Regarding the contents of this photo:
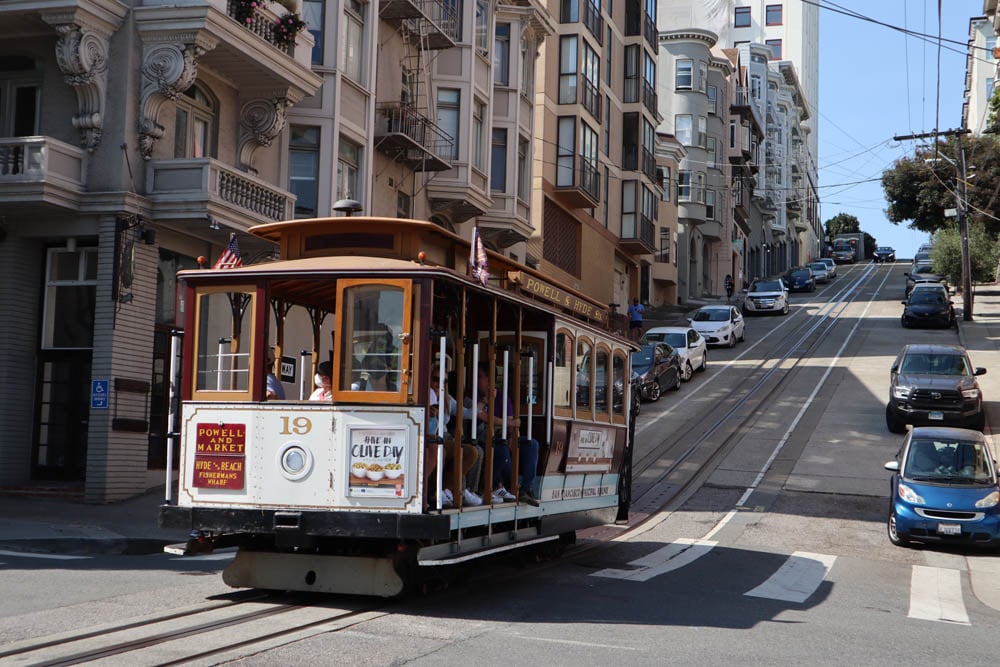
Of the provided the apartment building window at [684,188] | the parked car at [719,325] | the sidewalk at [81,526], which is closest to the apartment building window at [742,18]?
the apartment building window at [684,188]

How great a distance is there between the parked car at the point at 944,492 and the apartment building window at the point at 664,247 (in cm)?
4374

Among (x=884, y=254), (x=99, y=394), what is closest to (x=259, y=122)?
(x=99, y=394)

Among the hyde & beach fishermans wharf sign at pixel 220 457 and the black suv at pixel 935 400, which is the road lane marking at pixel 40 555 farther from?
the black suv at pixel 935 400

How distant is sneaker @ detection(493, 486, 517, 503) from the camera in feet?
35.7

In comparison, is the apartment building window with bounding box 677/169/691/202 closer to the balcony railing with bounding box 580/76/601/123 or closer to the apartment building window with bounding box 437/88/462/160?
the balcony railing with bounding box 580/76/601/123

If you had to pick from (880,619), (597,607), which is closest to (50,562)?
(597,607)

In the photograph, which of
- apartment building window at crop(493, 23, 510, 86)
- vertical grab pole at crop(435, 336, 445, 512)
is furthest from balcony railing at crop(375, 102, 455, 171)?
vertical grab pole at crop(435, 336, 445, 512)

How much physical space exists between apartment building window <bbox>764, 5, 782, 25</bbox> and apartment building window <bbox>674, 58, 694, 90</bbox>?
49423mm

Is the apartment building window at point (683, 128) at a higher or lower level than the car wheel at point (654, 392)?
higher

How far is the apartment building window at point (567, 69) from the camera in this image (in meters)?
42.6

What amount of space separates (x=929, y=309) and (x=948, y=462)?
3047cm

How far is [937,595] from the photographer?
12742 mm

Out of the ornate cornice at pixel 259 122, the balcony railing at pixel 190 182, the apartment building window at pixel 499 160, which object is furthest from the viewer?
the apartment building window at pixel 499 160

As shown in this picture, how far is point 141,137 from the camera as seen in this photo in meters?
19.1
